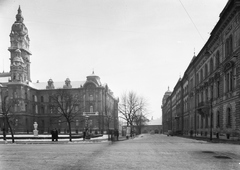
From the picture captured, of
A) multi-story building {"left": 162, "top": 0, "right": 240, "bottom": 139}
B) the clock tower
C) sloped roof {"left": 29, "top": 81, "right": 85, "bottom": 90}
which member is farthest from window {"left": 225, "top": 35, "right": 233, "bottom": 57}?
the clock tower

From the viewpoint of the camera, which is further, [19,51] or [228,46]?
[19,51]

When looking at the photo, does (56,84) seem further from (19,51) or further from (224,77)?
(224,77)

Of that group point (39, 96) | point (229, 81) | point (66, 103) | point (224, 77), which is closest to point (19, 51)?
point (39, 96)

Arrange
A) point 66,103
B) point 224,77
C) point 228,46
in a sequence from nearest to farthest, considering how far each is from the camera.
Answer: point 228,46 < point 224,77 < point 66,103

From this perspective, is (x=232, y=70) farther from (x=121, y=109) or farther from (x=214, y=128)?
(x=121, y=109)

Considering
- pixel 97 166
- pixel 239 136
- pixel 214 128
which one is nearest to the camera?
pixel 97 166

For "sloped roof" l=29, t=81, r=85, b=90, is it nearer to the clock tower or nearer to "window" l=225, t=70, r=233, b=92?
the clock tower

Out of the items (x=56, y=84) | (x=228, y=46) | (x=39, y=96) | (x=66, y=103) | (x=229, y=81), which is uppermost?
(x=228, y=46)

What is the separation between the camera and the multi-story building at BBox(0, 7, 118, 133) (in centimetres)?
7219

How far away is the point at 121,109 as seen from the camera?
59219mm

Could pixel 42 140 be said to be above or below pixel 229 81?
below

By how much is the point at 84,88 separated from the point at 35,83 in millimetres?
19653

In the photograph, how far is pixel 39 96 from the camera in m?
83.1

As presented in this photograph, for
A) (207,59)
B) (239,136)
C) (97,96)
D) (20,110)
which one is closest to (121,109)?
(97,96)
